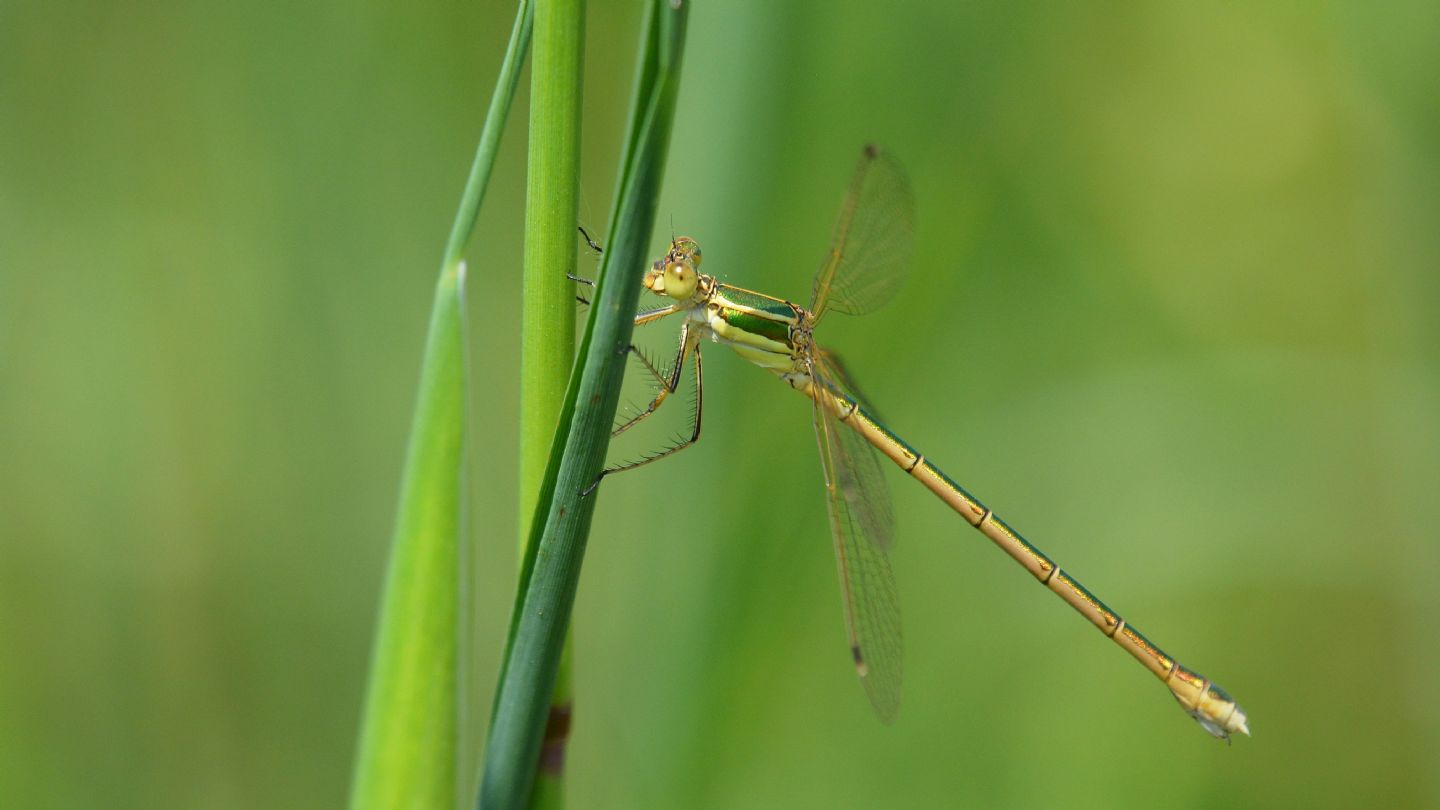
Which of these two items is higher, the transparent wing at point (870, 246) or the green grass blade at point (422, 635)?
the transparent wing at point (870, 246)

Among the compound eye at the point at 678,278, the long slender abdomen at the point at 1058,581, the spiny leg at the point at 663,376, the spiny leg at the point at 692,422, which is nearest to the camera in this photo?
the spiny leg at the point at 692,422

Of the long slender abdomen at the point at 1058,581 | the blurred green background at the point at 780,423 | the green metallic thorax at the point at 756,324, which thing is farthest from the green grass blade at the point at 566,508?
the long slender abdomen at the point at 1058,581

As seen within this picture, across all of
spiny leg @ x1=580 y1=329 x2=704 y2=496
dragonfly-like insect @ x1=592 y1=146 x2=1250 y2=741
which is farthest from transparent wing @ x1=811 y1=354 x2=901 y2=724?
spiny leg @ x1=580 y1=329 x2=704 y2=496

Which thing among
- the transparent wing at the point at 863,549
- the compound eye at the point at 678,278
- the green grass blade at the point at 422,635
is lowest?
the green grass blade at the point at 422,635

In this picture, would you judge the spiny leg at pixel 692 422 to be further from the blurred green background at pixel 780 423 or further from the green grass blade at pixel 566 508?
the green grass blade at pixel 566 508

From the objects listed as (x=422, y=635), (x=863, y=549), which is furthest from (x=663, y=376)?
(x=422, y=635)

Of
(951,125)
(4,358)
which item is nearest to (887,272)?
(951,125)

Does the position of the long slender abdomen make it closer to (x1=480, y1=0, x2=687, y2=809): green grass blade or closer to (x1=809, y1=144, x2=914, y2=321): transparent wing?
(x1=809, y1=144, x2=914, y2=321): transparent wing

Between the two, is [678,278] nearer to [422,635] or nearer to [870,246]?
[870,246]
